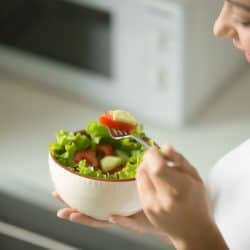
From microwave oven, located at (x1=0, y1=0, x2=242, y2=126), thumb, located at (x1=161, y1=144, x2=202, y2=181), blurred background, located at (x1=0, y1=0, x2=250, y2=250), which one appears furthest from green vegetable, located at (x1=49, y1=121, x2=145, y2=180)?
microwave oven, located at (x1=0, y1=0, x2=242, y2=126)

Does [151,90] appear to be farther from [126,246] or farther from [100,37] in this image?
[126,246]

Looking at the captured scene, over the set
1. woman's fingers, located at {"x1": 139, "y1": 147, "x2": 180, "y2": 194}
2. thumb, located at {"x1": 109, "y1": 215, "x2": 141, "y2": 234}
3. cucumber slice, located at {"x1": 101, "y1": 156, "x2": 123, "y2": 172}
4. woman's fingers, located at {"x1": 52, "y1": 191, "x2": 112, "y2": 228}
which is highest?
woman's fingers, located at {"x1": 139, "y1": 147, "x2": 180, "y2": 194}

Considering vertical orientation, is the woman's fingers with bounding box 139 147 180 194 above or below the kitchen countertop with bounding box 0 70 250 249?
above

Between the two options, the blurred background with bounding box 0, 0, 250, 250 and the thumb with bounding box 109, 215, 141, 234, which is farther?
the blurred background with bounding box 0, 0, 250, 250

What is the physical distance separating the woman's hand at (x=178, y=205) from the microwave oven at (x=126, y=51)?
72 centimetres

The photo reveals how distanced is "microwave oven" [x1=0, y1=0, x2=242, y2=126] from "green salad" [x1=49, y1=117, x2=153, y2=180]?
0.56 metres

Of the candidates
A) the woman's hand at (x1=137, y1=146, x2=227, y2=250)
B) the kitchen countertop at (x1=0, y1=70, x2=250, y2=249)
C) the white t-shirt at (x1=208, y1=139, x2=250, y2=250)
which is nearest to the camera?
the woman's hand at (x1=137, y1=146, x2=227, y2=250)

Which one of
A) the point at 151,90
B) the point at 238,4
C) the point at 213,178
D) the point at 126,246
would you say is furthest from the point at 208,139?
the point at 238,4

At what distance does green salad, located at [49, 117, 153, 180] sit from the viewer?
1.01 meters

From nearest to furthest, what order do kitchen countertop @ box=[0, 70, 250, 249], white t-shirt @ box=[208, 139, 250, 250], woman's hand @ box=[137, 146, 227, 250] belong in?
woman's hand @ box=[137, 146, 227, 250] < white t-shirt @ box=[208, 139, 250, 250] < kitchen countertop @ box=[0, 70, 250, 249]

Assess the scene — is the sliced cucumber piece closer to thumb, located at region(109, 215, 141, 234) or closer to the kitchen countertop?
thumb, located at region(109, 215, 141, 234)

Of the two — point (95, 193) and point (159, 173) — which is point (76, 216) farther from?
point (159, 173)

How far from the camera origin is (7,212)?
5.05 feet

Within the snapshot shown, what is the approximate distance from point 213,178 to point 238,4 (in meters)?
0.26
